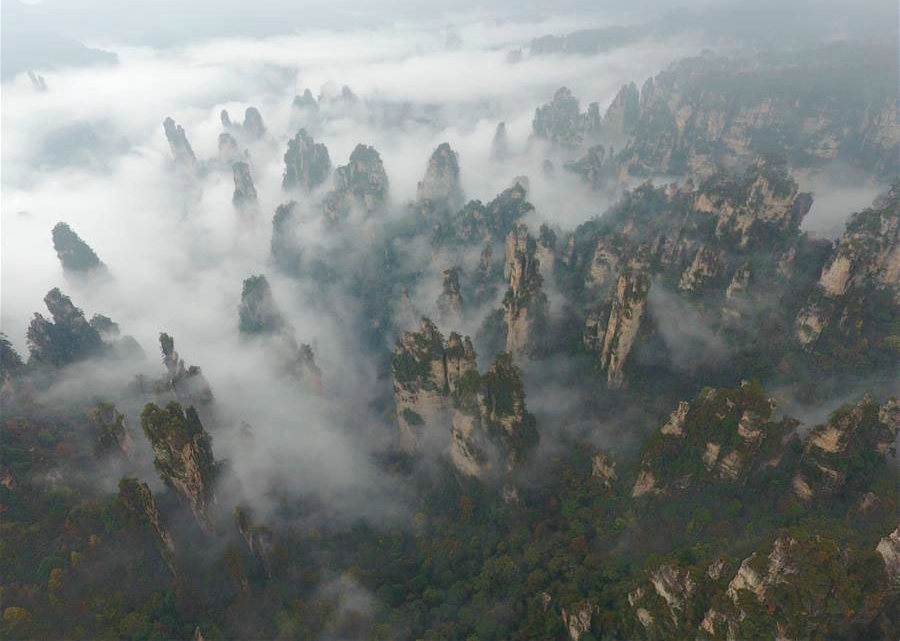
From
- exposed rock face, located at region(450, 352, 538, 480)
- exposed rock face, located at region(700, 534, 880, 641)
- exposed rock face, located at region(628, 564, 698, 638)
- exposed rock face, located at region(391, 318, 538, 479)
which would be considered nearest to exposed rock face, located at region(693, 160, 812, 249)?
exposed rock face, located at region(391, 318, 538, 479)

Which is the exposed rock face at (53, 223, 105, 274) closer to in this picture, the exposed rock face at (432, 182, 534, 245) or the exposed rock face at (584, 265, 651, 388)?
the exposed rock face at (432, 182, 534, 245)

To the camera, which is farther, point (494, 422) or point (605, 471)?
point (494, 422)

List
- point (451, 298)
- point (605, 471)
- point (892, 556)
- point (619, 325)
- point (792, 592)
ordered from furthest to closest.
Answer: point (451, 298) → point (619, 325) → point (605, 471) → point (892, 556) → point (792, 592)

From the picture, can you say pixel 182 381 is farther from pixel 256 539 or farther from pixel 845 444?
pixel 845 444

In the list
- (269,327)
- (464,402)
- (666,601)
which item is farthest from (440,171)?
(666,601)

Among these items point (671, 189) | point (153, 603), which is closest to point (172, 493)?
point (153, 603)

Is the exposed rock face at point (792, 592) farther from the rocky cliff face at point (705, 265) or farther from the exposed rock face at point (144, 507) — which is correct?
the exposed rock face at point (144, 507)

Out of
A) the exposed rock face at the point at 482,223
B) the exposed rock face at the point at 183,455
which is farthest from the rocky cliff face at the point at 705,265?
the exposed rock face at the point at 183,455
